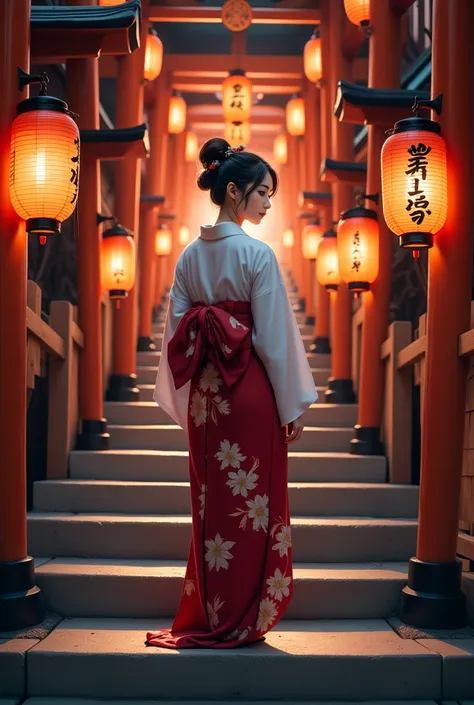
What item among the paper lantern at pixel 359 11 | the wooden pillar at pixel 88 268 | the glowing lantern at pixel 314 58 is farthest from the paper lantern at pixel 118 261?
the glowing lantern at pixel 314 58

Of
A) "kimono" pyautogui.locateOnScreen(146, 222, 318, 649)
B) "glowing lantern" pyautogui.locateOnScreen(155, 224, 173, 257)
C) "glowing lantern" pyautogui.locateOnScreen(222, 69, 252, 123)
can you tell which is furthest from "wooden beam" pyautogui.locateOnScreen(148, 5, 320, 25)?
"kimono" pyautogui.locateOnScreen(146, 222, 318, 649)

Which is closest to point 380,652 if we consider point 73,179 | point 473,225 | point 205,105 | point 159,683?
point 159,683

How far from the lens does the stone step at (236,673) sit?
4188 mm

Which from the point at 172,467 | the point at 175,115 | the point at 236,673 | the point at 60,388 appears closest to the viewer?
the point at 236,673

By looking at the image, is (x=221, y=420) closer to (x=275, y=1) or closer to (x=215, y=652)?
(x=215, y=652)

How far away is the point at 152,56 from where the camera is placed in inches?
440

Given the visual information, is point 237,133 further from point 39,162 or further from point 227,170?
point 227,170

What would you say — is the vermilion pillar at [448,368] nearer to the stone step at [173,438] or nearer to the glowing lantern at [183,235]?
the stone step at [173,438]

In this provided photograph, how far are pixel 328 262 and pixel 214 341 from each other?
6012mm

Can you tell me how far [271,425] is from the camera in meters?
4.37

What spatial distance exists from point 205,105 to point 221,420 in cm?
1440

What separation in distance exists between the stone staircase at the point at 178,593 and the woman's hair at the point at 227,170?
7.03 feet

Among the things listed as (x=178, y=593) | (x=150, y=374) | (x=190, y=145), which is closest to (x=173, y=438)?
(x=150, y=374)

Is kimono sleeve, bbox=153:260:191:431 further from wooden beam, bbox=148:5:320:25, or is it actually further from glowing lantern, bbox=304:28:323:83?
wooden beam, bbox=148:5:320:25
